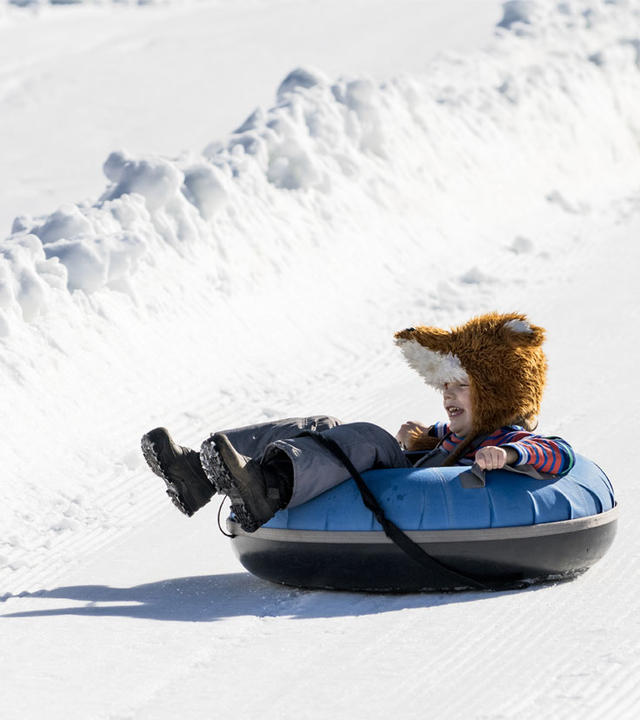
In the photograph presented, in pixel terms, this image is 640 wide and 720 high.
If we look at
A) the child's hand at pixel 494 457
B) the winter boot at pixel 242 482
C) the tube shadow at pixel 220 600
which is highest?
the winter boot at pixel 242 482

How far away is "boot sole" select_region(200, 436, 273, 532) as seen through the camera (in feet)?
13.8

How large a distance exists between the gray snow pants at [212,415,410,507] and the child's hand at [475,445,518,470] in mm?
423

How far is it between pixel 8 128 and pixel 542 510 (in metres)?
11.2

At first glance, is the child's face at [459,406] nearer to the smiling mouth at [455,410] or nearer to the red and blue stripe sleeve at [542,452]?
the smiling mouth at [455,410]

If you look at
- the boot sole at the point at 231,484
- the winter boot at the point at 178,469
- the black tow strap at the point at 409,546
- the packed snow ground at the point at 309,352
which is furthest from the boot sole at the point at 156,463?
the black tow strap at the point at 409,546

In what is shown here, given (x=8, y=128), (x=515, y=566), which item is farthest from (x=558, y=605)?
(x=8, y=128)

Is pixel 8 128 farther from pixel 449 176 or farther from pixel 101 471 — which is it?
pixel 101 471

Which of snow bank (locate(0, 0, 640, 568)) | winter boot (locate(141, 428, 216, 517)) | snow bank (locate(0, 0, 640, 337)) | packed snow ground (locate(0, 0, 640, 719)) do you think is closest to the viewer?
packed snow ground (locate(0, 0, 640, 719))

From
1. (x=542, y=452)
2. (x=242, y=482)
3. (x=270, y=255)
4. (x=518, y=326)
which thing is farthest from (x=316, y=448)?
(x=270, y=255)

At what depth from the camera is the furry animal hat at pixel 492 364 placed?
4609mm

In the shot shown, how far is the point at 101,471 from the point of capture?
6.20 m

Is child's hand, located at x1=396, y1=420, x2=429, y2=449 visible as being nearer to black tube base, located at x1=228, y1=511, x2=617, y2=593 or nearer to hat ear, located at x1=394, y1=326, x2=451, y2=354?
hat ear, located at x1=394, y1=326, x2=451, y2=354

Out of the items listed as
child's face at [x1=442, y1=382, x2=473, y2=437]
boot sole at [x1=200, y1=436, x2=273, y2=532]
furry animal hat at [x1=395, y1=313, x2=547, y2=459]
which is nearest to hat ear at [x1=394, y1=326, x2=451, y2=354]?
furry animal hat at [x1=395, y1=313, x2=547, y2=459]

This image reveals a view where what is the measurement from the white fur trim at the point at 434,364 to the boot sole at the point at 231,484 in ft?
2.73
